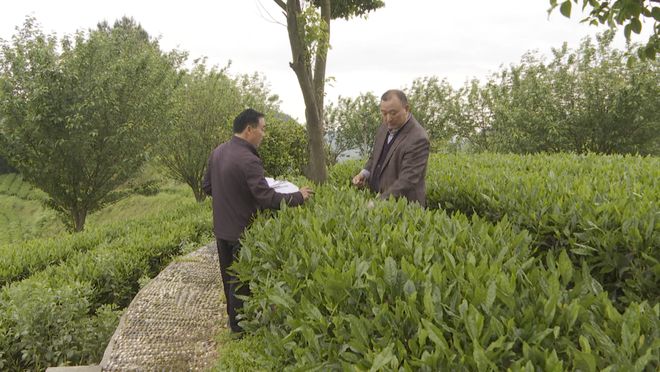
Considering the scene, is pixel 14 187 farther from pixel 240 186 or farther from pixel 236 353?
pixel 236 353

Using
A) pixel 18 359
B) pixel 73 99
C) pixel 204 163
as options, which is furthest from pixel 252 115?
pixel 204 163

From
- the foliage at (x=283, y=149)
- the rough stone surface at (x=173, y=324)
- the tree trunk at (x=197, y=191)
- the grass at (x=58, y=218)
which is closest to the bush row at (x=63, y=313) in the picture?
the rough stone surface at (x=173, y=324)

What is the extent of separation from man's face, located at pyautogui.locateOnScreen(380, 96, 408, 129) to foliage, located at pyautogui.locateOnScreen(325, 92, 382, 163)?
77.1ft

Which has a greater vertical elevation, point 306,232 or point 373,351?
point 306,232

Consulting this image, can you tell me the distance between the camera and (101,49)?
1280cm

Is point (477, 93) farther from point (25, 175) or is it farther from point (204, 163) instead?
point (25, 175)

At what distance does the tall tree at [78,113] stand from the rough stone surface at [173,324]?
294 inches

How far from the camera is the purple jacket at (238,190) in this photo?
12.8 feet

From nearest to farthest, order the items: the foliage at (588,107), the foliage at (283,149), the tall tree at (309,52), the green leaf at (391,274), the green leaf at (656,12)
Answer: the green leaf at (391,274) < the green leaf at (656,12) < the tall tree at (309,52) < the foliage at (283,149) < the foliage at (588,107)

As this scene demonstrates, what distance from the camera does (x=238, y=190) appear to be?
406cm

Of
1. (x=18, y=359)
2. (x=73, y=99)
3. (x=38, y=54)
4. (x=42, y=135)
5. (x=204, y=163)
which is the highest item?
(x=38, y=54)

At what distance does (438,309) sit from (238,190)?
2.59m

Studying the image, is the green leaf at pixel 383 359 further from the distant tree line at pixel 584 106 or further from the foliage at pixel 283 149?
the distant tree line at pixel 584 106

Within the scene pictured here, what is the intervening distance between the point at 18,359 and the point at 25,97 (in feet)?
30.7
